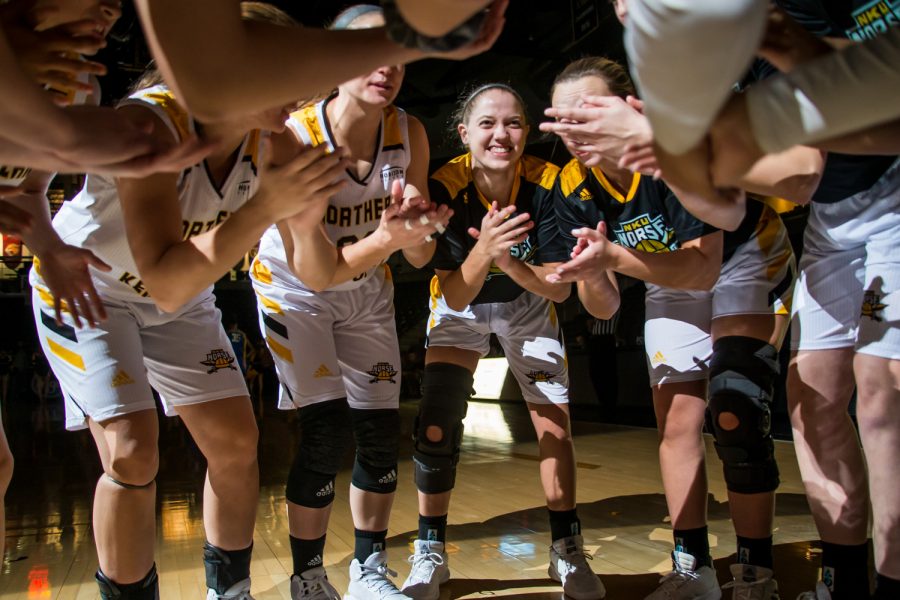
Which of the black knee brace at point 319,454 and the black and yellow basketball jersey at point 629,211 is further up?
the black and yellow basketball jersey at point 629,211

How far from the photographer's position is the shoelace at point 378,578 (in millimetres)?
2547

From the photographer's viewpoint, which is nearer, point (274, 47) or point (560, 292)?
point (274, 47)

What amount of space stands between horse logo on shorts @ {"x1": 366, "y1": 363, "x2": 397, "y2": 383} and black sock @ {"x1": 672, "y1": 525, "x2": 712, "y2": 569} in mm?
1171

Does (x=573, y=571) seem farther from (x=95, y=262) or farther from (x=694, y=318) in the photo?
(x=95, y=262)

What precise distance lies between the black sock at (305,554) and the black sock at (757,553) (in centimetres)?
141

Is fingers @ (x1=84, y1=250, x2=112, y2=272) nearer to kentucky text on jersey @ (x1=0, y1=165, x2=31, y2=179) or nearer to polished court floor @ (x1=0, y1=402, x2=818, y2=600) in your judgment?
kentucky text on jersey @ (x1=0, y1=165, x2=31, y2=179)

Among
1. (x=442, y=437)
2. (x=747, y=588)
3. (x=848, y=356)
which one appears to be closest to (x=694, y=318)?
(x=848, y=356)

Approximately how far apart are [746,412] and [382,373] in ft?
4.24

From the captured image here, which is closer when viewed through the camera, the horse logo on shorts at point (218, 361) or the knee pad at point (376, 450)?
the horse logo on shorts at point (218, 361)

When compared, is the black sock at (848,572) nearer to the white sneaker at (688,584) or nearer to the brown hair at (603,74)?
the white sneaker at (688,584)

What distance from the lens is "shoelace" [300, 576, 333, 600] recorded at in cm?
246

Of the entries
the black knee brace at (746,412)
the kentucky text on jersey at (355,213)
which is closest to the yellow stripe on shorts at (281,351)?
the kentucky text on jersey at (355,213)

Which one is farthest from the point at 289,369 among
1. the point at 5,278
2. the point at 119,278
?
the point at 5,278

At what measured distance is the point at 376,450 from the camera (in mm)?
2705
